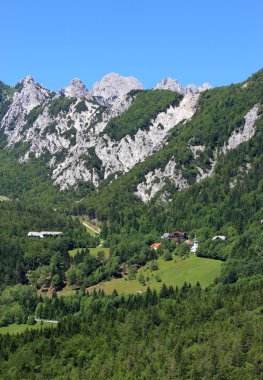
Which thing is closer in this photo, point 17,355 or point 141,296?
point 17,355

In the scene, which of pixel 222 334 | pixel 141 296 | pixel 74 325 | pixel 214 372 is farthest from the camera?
pixel 141 296

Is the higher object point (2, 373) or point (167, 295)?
point (167, 295)

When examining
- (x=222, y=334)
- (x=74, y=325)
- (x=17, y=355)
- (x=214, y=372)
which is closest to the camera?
(x=214, y=372)

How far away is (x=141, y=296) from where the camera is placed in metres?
190

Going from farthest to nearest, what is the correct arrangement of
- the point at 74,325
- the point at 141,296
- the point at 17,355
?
the point at 141,296 → the point at 74,325 → the point at 17,355

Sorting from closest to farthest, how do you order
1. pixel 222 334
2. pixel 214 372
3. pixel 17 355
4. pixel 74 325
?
pixel 214 372 → pixel 222 334 → pixel 17 355 → pixel 74 325

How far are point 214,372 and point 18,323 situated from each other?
3432 inches

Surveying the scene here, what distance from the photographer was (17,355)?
152m

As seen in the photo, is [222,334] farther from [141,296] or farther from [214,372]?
[141,296]

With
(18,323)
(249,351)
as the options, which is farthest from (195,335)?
(18,323)

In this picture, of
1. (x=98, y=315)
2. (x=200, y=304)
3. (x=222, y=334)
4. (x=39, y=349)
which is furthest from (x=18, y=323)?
(x=222, y=334)

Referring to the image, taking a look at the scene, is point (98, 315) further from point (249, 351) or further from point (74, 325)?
point (249, 351)

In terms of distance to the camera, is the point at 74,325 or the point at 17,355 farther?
the point at 74,325

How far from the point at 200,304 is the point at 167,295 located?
27.8 meters
